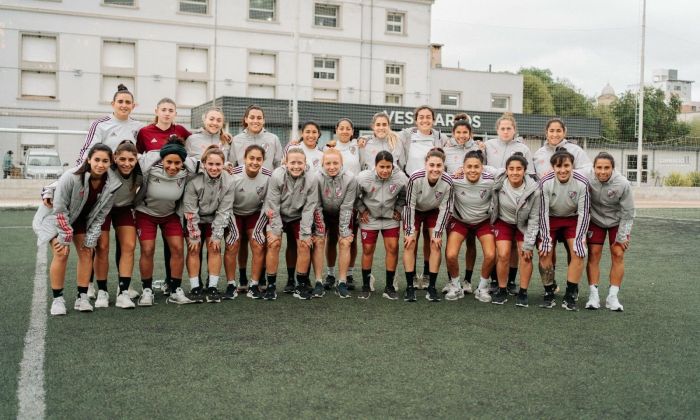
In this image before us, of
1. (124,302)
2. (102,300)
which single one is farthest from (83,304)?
(124,302)

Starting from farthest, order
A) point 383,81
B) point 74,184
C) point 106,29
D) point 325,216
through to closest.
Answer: point 383,81, point 106,29, point 325,216, point 74,184

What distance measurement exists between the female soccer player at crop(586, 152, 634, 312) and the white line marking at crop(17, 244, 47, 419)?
173 inches

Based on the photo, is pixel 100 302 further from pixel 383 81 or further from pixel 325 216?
pixel 383 81

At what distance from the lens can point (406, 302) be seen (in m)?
5.81

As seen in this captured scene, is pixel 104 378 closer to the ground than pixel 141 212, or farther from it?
closer to the ground

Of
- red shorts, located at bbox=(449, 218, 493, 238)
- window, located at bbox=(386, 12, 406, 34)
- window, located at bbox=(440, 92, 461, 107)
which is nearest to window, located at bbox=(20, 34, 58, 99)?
window, located at bbox=(386, 12, 406, 34)

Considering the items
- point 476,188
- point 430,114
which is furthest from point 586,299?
point 430,114

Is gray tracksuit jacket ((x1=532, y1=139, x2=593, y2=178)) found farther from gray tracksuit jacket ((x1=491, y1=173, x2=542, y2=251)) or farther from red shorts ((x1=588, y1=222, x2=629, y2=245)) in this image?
red shorts ((x1=588, y1=222, x2=629, y2=245))

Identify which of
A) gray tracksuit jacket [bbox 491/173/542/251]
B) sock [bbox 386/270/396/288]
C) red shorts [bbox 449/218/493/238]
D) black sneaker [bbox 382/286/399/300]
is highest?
gray tracksuit jacket [bbox 491/173/542/251]

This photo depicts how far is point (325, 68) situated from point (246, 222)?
2581 cm

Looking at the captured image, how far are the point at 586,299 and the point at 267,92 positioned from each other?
25.5 metres

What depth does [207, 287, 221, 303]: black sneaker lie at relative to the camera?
5676 mm

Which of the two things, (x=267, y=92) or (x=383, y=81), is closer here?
(x=267, y=92)

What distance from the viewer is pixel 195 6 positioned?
29.0 m
